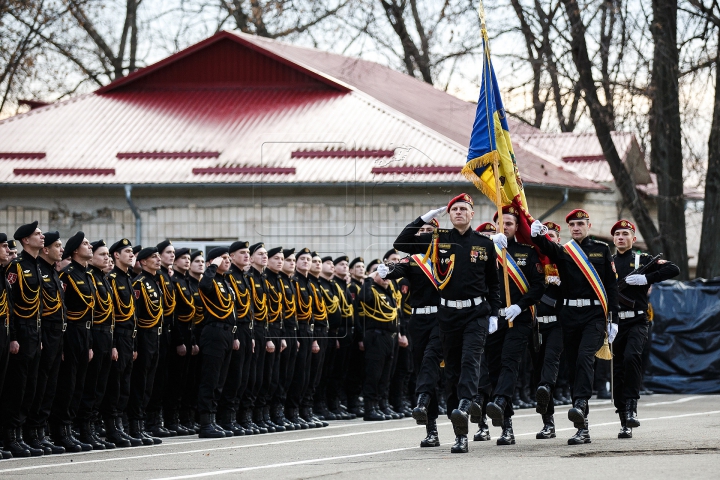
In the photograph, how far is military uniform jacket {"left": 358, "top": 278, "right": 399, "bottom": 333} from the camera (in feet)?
59.0

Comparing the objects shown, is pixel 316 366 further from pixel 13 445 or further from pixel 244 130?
pixel 244 130

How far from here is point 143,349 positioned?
14555mm

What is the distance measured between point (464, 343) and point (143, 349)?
3.99 meters

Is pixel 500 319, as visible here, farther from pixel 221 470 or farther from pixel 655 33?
pixel 655 33

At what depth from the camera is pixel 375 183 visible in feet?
79.7

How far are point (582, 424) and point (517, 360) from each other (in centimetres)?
84

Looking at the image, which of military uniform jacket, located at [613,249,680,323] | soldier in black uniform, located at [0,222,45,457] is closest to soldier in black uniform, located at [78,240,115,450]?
soldier in black uniform, located at [0,222,45,457]

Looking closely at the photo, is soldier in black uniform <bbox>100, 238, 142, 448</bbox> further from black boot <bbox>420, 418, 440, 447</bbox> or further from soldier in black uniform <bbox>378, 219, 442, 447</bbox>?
black boot <bbox>420, 418, 440, 447</bbox>

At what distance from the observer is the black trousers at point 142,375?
47.7 feet

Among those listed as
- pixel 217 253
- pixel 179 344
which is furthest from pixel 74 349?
pixel 217 253

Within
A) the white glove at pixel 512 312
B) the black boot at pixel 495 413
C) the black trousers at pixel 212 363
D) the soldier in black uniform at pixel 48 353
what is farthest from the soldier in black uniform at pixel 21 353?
the white glove at pixel 512 312

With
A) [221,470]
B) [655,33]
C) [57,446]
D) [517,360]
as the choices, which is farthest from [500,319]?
[655,33]

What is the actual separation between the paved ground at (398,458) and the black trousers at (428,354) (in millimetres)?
520

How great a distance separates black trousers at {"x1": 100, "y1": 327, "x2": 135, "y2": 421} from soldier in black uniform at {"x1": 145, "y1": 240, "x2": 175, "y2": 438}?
927 mm
